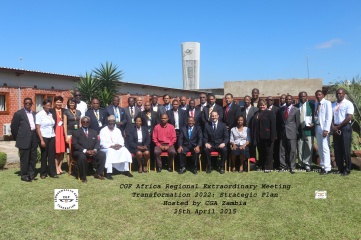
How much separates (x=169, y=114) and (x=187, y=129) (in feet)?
2.54

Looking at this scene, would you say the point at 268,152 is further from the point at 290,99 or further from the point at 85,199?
the point at 85,199

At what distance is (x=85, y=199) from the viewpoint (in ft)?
17.8

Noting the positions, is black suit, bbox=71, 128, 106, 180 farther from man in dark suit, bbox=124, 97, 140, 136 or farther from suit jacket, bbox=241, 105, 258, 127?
suit jacket, bbox=241, 105, 258, 127

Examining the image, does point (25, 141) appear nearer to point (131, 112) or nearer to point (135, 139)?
point (135, 139)

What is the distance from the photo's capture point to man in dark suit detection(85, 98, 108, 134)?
312 inches

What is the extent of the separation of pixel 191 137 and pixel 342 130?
11.1 feet

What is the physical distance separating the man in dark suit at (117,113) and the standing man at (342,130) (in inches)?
199

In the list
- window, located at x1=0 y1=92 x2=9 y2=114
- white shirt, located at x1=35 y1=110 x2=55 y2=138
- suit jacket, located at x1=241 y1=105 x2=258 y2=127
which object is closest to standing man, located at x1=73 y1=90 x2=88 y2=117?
white shirt, located at x1=35 y1=110 x2=55 y2=138

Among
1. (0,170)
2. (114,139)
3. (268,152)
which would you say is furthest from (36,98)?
(268,152)

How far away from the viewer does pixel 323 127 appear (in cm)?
704

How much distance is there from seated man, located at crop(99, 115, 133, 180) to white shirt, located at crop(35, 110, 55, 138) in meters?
1.10

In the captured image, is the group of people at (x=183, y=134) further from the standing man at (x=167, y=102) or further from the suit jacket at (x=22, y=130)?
the standing man at (x=167, y=102)

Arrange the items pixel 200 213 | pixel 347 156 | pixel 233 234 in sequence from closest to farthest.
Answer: pixel 233 234, pixel 200 213, pixel 347 156

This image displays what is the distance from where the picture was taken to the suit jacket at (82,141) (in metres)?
7.12
